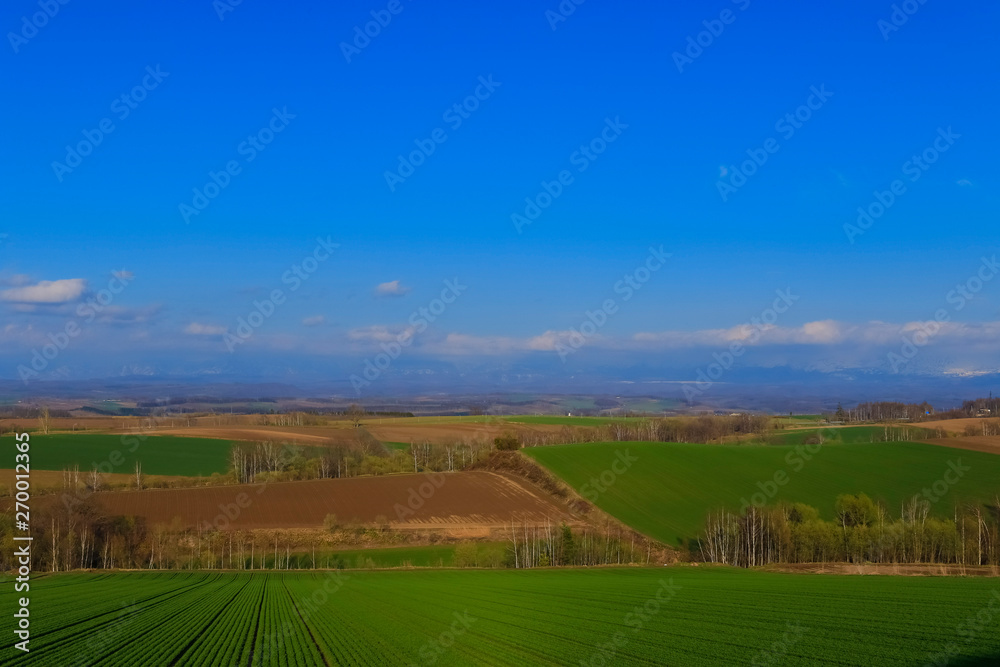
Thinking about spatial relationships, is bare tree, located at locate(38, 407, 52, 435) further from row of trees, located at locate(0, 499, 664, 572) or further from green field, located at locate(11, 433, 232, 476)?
row of trees, located at locate(0, 499, 664, 572)

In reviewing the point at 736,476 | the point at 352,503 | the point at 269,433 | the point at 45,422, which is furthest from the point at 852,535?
the point at 45,422

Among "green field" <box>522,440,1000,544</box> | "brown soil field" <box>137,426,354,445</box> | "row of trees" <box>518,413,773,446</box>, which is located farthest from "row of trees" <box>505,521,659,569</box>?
"row of trees" <box>518,413,773,446</box>

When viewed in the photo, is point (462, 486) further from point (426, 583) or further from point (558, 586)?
point (558, 586)

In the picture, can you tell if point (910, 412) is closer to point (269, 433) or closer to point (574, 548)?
point (574, 548)

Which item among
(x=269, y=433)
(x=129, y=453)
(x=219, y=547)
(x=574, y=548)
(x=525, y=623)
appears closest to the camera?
(x=525, y=623)

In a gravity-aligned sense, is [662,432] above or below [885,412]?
below

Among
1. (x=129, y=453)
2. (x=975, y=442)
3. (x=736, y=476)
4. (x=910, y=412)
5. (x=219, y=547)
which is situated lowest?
(x=219, y=547)

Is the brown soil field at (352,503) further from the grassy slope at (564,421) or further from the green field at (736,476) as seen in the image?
the grassy slope at (564,421)

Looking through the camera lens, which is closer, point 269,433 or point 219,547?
point 219,547
